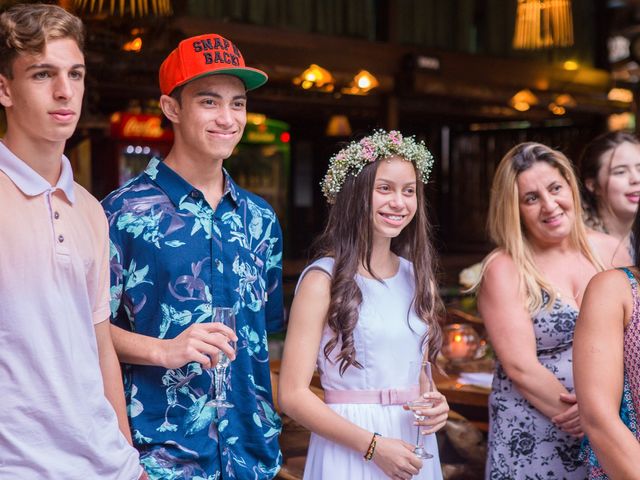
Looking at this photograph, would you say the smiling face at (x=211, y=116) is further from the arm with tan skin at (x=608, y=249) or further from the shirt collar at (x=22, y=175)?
the arm with tan skin at (x=608, y=249)

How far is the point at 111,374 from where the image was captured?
2.03m

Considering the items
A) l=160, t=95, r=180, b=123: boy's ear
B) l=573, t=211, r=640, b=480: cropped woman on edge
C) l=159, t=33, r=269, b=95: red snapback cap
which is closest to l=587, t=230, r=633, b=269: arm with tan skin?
l=573, t=211, r=640, b=480: cropped woman on edge

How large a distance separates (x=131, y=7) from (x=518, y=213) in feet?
6.81

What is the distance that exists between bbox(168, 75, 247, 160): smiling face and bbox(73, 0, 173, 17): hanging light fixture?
5.16 ft

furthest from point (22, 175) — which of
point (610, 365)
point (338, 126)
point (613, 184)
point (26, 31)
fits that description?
point (338, 126)

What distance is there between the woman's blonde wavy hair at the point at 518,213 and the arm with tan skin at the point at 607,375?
0.81 m

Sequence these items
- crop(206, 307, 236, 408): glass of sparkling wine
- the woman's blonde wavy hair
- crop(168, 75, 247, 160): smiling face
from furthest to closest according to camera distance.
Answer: the woman's blonde wavy hair < crop(168, 75, 247, 160): smiling face < crop(206, 307, 236, 408): glass of sparkling wine

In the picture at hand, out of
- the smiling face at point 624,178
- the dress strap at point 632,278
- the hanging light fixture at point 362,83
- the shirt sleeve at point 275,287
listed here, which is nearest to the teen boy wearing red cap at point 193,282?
the shirt sleeve at point 275,287

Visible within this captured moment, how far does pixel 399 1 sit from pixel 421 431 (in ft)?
24.0

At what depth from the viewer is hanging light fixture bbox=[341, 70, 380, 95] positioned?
26.8 ft

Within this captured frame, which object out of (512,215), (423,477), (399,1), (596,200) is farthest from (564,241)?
(399,1)

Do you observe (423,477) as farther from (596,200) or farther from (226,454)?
(596,200)

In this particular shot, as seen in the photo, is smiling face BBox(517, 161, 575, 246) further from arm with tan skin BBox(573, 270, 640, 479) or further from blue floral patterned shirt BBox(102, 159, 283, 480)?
blue floral patterned shirt BBox(102, 159, 283, 480)

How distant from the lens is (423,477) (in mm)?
2541
